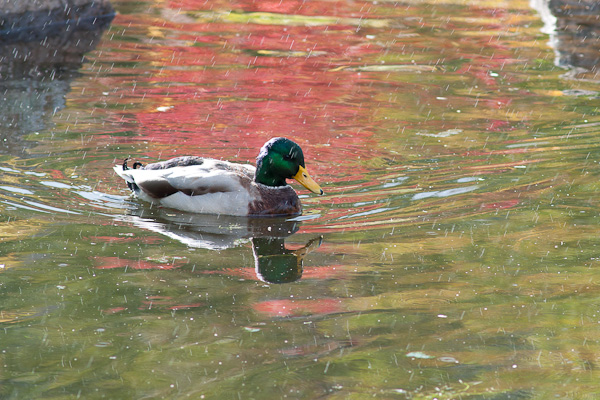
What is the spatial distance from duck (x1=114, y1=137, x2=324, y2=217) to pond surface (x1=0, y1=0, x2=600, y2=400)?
0.13 metres

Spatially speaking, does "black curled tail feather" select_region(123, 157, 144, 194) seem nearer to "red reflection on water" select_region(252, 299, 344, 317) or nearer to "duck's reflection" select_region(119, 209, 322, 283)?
"duck's reflection" select_region(119, 209, 322, 283)

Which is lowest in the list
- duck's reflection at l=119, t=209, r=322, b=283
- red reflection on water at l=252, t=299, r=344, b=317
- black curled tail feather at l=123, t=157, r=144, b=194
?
black curled tail feather at l=123, t=157, r=144, b=194

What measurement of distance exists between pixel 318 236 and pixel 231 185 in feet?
3.24

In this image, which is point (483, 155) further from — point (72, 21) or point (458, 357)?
point (72, 21)

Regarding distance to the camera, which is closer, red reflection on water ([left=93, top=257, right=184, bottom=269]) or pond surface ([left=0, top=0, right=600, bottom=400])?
pond surface ([left=0, top=0, right=600, bottom=400])

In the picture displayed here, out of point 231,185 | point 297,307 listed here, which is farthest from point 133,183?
point 297,307

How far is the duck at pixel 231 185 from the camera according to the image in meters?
7.14

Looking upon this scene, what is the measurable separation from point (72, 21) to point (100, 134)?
702 cm

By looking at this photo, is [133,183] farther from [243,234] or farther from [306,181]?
[306,181]

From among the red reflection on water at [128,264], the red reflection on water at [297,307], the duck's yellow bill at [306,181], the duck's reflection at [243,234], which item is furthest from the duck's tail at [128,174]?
the red reflection on water at [297,307]

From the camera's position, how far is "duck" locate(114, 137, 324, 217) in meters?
7.14

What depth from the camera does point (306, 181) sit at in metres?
7.27

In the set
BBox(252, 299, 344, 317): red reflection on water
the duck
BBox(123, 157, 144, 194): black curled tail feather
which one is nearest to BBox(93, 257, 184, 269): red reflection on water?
BBox(252, 299, 344, 317): red reflection on water

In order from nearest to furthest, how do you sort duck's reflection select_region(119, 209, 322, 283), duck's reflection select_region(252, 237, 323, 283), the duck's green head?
duck's reflection select_region(252, 237, 323, 283) → duck's reflection select_region(119, 209, 322, 283) → the duck's green head
